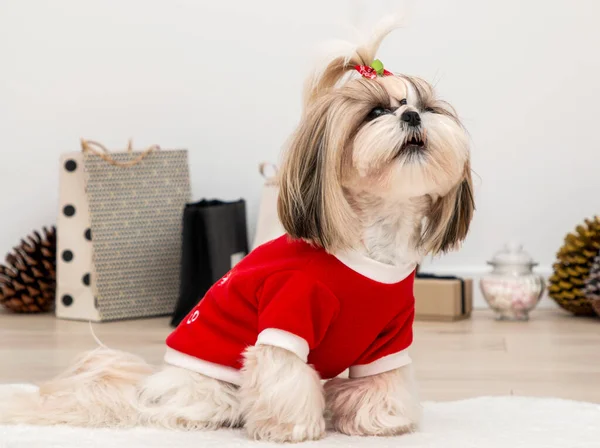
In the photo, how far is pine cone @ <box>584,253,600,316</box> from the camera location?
2.77m

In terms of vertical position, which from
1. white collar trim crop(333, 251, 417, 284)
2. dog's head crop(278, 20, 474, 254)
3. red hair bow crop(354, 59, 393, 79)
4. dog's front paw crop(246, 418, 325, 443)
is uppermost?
red hair bow crop(354, 59, 393, 79)

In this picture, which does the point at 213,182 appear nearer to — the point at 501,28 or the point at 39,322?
the point at 39,322

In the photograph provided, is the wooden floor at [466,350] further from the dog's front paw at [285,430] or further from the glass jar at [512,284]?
the dog's front paw at [285,430]

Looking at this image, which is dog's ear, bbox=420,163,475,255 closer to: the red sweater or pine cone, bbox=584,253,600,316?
the red sweater

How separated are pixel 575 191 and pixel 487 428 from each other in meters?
1.72

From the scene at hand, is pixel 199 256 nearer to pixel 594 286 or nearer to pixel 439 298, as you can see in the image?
pixel 439 298

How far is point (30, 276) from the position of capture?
2.99 m

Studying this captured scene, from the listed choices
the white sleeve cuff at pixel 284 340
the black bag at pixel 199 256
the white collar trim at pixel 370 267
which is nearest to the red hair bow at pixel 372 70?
the white collar trim at pixel 370 267

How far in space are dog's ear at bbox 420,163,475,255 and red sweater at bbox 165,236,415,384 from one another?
61 mm

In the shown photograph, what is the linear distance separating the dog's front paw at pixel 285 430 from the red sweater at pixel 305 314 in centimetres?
11

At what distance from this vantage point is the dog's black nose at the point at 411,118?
1.33 meters

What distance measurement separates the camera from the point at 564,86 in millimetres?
3051

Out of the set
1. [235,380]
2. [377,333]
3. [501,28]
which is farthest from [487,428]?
[501,28]

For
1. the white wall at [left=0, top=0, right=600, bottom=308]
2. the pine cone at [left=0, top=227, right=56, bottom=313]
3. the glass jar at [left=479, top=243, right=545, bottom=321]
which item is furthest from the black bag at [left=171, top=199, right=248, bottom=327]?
the glass jar at [left=479, top=243, right=545, bottom=321]
